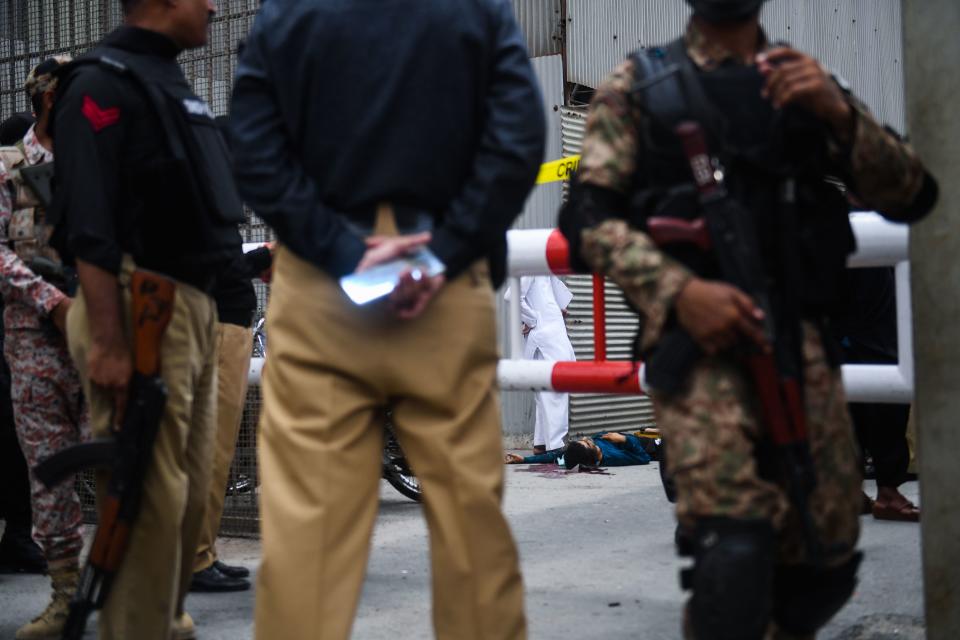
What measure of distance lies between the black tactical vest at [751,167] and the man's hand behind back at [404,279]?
0.48 meters

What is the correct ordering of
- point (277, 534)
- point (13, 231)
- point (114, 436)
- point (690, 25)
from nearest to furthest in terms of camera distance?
point (277, 534), point (690, 25), point (114, 436), point (13, 231)

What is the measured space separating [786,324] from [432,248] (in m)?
0.75

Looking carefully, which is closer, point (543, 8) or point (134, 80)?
point (134, 80)

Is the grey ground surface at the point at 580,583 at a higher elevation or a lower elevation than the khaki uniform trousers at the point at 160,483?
lower

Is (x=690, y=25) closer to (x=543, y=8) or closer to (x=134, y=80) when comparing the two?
(x=134, y=80)

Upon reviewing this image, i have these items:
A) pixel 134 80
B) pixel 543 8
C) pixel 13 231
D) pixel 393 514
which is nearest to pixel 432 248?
pixel 134 80

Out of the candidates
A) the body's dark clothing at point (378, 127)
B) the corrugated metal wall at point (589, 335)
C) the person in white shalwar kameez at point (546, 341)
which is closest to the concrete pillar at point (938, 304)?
the body's dark clothing at point (378, 127)

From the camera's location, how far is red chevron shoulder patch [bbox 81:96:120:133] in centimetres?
346

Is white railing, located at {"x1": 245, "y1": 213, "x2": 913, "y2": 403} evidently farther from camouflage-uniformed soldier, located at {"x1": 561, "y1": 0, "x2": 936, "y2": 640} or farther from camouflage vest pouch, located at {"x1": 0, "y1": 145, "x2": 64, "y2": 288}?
camouflage vest pouch, located at {"x1": 0, "y1": 145, "x2": 64, "y2": 288}

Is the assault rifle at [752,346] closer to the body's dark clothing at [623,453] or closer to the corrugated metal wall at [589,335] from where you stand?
the body's dark clothing at [623,453]

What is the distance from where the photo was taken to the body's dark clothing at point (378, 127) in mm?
2797

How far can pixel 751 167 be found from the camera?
9.31ft

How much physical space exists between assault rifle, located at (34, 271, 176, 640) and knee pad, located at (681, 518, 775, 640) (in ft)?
4.97

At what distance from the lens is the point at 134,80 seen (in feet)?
11.7
